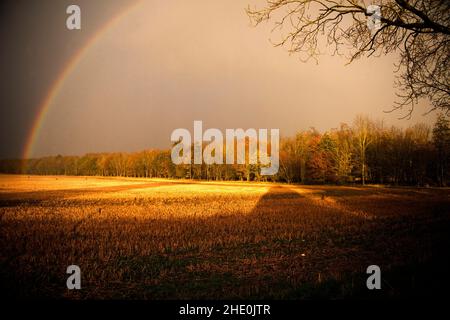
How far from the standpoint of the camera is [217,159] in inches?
3371

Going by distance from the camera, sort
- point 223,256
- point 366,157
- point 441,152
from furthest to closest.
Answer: point 366,157, point 441,152, point 223,256

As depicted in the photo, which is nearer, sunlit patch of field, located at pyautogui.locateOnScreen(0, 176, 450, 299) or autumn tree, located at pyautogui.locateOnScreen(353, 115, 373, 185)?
sunlit patch of field, located at pyautogui.locateOnScreen(0, 176, 450, 299)

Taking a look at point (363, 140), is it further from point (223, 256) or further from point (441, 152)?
point (223, 256)

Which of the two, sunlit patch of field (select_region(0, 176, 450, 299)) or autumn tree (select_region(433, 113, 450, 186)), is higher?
autumn tree (select_region(433, 113, 450, 186))

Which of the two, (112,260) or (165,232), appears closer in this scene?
(112,260)

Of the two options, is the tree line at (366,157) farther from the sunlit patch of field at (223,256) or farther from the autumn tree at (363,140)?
the sunlit patch of field at (223,256)

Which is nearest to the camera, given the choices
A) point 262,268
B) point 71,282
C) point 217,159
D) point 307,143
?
point 71,282

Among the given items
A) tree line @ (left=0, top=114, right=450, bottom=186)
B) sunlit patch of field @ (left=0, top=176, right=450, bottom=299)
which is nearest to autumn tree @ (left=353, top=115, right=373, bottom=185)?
tree line @ (left=0, top=114, right=450, bottom=186)

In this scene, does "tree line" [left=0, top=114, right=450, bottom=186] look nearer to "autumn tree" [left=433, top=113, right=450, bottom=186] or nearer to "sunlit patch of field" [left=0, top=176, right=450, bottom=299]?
"autumn tree" [left=433, top=113, right=450, bottom=186]

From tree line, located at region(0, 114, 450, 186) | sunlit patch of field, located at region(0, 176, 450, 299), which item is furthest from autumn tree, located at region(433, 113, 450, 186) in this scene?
sunlit patch of field, located at region(0, 176, 450, 299)

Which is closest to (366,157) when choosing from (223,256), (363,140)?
(363,140)
